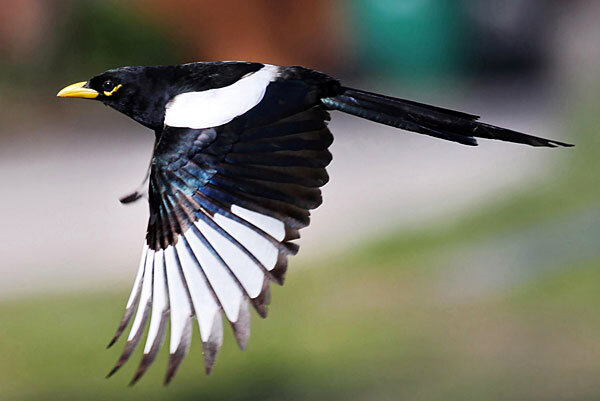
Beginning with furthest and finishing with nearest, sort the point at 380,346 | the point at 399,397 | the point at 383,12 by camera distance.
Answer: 1. the point at 383,12
2. the point at 380,346
3. the point at 399,397

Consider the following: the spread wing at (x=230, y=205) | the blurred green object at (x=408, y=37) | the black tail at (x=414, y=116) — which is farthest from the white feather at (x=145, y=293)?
the blurred green object at (x=408, y=37)

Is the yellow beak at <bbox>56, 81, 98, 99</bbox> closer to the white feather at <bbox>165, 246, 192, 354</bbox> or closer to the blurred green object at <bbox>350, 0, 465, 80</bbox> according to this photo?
the white feather at <bbox>165, 246, 192, 354</bbox>

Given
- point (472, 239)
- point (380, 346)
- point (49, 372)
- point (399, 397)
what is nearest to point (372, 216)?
point (472, 239)

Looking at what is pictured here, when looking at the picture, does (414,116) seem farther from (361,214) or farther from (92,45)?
(92,45)

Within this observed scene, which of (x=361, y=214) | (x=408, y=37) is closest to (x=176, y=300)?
(x=361, y=214)

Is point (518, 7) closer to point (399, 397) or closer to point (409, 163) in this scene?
point (409, 163)
